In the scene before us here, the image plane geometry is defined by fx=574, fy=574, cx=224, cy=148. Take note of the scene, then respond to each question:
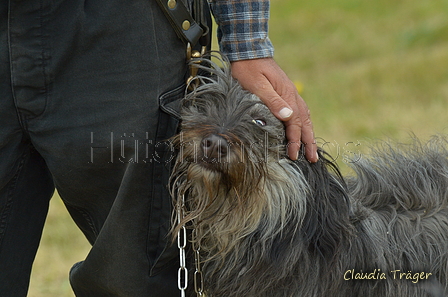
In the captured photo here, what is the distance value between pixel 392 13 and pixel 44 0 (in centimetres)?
1038

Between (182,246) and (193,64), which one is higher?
(193,64)

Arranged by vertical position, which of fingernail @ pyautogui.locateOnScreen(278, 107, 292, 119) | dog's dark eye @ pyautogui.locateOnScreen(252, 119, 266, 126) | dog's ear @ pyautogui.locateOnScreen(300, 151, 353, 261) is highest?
fingernail @ pyautogui.locateOnScreen(278, 107, 292, 119)

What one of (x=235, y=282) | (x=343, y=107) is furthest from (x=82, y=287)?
(x=343, y=107)

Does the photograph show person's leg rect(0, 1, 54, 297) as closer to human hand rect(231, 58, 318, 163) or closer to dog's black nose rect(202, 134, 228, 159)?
dog's black nose rect(202, 134, 228, 159)

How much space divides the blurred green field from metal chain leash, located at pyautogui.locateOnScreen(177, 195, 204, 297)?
107 cm

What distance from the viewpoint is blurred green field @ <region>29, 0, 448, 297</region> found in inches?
183

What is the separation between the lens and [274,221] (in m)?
2.36

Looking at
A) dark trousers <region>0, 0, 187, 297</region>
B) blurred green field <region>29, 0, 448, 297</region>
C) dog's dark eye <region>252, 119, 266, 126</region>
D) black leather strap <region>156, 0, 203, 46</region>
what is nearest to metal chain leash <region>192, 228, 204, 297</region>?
dark trousers <region>0, 0, 187, 297</region>

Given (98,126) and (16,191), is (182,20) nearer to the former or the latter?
(98,126)

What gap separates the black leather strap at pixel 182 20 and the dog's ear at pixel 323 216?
674mm

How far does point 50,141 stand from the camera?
2.19 m

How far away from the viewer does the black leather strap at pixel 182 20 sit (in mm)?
2162

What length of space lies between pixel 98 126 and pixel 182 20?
519mm

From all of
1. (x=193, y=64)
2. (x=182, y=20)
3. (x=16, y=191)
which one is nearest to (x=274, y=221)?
(x=193, y=64)
